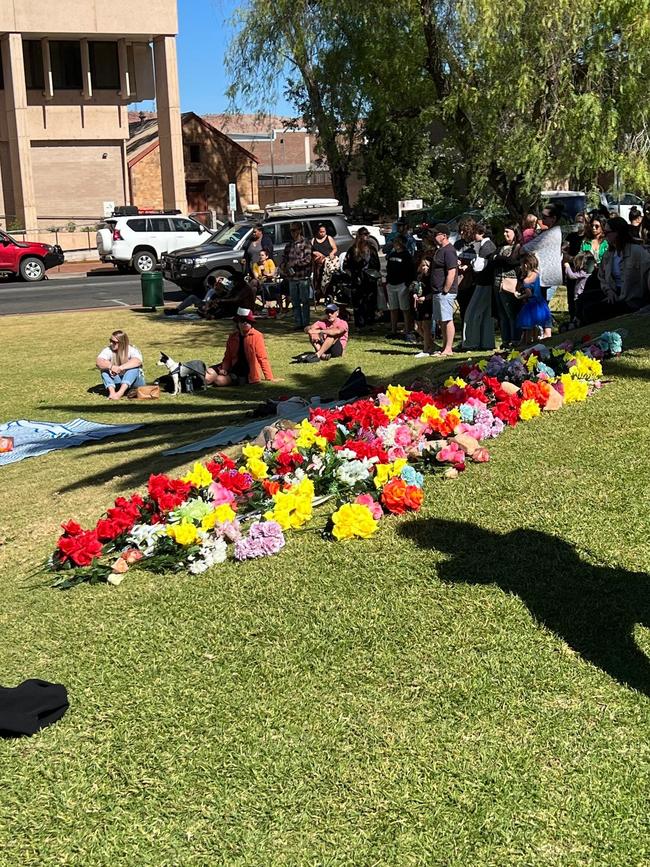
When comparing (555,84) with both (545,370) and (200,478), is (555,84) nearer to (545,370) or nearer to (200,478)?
(545,370)

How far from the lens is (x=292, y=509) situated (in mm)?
6645

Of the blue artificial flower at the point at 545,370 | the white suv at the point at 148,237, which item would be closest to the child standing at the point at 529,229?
the blue artificial flower at the point at 545,370

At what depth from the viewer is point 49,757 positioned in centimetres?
446

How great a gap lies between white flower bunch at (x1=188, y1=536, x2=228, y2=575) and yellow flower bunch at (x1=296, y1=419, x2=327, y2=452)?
1.34 metres

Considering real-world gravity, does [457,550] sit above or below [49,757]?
above

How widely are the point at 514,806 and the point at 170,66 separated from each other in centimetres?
4361

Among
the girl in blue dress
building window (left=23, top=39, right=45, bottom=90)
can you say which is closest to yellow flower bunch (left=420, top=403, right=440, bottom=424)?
the girl in blue dress

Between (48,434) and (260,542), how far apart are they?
236 inches

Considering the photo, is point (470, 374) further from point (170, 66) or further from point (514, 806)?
point (170, 66)

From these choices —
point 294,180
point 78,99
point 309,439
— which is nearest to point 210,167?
point 78,99

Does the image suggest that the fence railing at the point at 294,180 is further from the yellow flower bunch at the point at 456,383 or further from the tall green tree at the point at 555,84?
the yellow flower bunch at the point at 456,383

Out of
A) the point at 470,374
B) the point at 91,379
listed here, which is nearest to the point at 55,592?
the point at 470,374

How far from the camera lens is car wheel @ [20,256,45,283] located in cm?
3175

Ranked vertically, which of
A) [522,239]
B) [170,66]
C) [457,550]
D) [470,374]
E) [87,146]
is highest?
[170,66]
